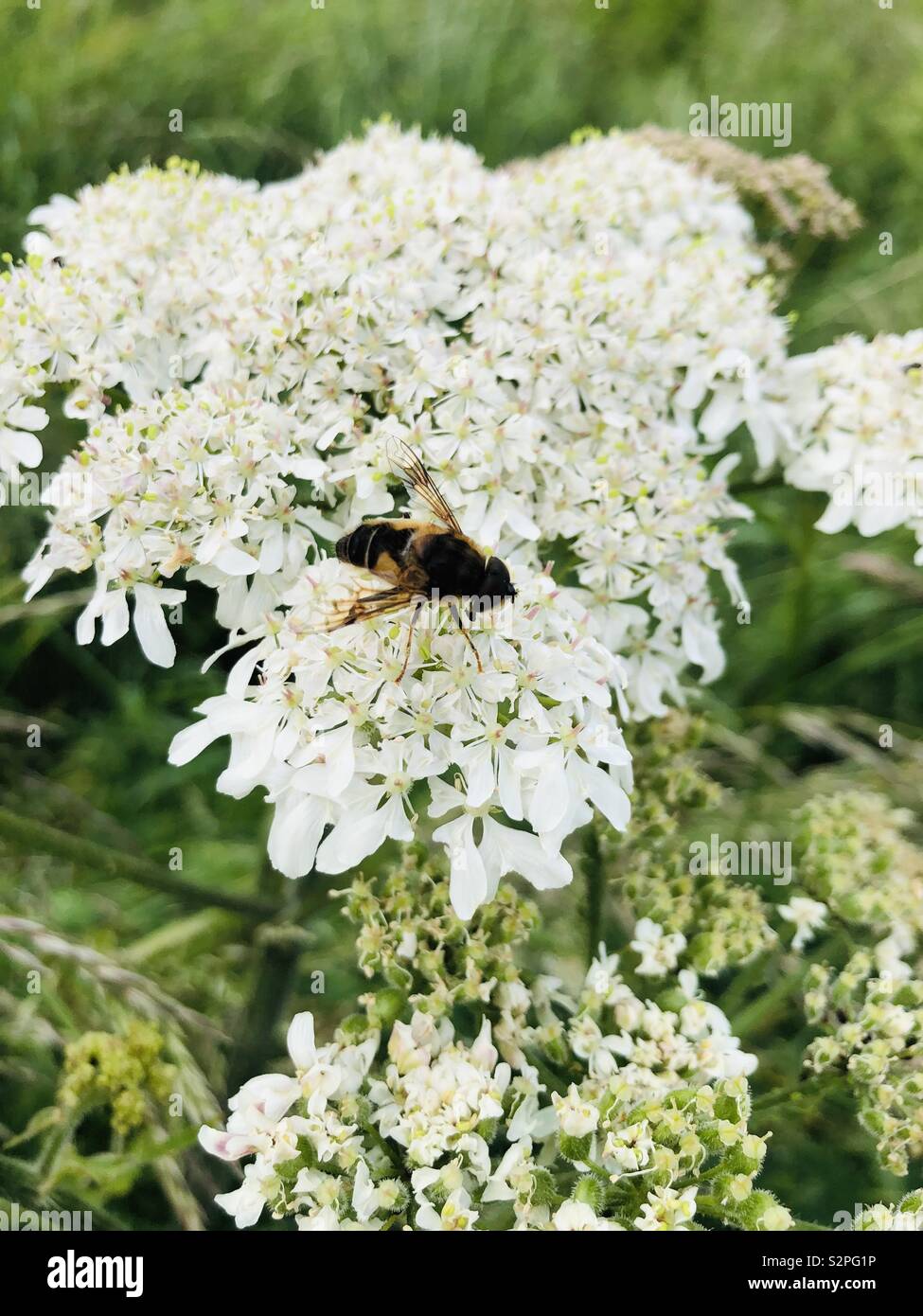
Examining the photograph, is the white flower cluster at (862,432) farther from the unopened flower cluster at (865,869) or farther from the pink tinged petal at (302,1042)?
the pink tinged petal at (302,1042)

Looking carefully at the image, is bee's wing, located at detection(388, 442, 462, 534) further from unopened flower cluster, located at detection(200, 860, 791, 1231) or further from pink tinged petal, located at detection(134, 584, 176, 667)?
unopened flower cluster, located at detection(200, 860, 791, 1231)

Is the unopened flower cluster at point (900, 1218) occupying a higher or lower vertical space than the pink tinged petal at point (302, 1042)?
lower

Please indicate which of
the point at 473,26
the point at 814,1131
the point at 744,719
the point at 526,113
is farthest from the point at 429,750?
the point at 473,26

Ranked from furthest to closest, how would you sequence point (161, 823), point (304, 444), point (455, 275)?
point (161, 823), point (455, 275), point (304, 444)

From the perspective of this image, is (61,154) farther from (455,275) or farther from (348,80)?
(455,275)

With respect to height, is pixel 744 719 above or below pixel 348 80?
below

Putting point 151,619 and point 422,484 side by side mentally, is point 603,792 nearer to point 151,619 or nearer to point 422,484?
point 422,484

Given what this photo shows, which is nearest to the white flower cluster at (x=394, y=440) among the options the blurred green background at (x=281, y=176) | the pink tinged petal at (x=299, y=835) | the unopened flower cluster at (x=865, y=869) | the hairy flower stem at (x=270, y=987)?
the pink tinged petal at (x=299, y=835)
